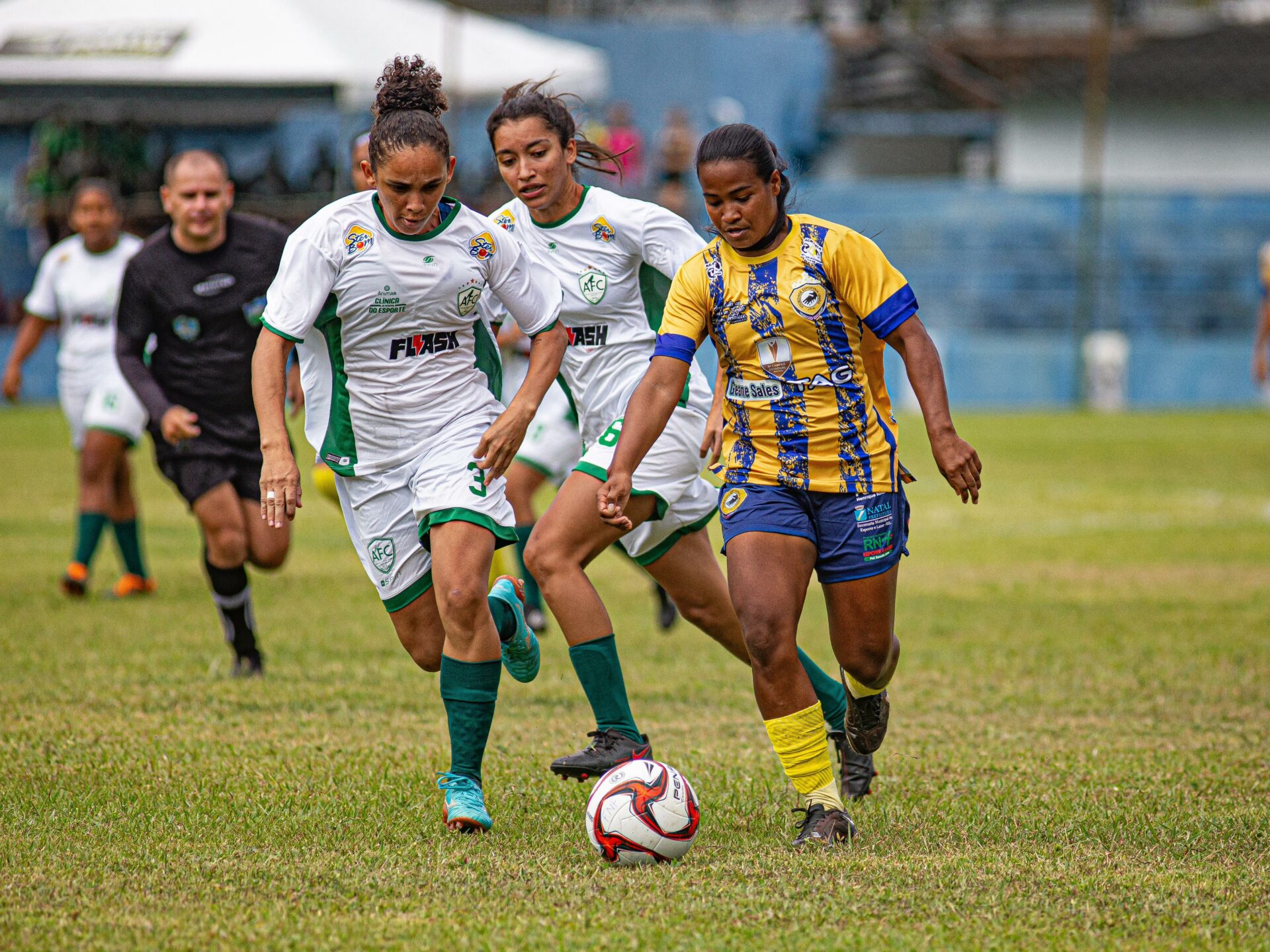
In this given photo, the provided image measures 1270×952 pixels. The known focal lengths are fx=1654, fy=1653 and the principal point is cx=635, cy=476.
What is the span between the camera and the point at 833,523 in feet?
16.3

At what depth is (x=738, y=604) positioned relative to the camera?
4.88 meters

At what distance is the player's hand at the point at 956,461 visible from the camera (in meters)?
4.70

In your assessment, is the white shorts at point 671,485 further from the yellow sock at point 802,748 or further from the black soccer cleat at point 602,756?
the yellow sock at point 802,748

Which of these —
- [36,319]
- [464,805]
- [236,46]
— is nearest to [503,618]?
[464,805]

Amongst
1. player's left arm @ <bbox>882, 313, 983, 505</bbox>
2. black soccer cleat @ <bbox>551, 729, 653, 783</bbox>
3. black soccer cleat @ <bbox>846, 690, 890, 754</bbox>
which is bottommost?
black soccer cleat @ <bbox>551, 729, 653, 783</bbox>

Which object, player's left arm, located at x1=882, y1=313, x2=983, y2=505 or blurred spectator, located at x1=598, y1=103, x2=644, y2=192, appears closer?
player's left arm, located at x1=882, y1=313, x2=983, y2=505

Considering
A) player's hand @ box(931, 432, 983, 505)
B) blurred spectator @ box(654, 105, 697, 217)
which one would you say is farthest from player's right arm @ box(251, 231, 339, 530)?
blurred spectator @ box(654, 105, 697, 217)

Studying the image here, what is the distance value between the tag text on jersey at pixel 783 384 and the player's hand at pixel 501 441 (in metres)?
0.69

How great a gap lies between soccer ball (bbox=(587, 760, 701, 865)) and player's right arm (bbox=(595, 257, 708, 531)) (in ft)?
2.62

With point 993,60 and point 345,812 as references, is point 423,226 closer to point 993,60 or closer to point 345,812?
point 345,812

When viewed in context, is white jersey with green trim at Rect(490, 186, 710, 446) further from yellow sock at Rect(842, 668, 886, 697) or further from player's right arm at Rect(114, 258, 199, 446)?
player's right arm at Rect(114, 258, 199, 446)

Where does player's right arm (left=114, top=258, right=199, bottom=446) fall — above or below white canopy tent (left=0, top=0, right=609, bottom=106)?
below

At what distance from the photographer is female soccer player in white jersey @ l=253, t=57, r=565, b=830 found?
198 inches

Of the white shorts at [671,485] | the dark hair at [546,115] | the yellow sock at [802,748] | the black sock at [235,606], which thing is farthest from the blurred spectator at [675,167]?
the yellow sock at [802,748]
